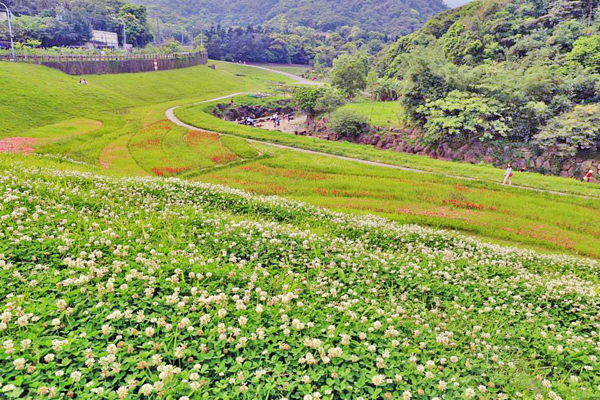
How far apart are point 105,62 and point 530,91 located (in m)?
77.7

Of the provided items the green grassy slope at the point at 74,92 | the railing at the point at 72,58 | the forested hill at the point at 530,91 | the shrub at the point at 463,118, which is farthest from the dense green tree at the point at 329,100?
the railing at the point at 72,58

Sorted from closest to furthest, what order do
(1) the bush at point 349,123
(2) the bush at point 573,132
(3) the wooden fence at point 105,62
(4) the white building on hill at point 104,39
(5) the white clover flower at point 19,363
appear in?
(5) the white clover flower at point 19,363
(2) the bush at point 573,132
(1) the bush at point 349,123
(3) the wooden fence at point 105,62
(4) the white building on hill at point 104,39

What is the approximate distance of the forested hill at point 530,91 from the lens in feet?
139

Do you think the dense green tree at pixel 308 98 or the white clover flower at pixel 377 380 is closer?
the white clover flower at pixel 377 380

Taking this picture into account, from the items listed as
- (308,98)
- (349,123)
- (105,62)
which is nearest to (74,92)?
(105,62)

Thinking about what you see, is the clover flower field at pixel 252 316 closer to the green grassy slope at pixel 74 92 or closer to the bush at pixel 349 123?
the green grassy slope at pixel 74 92

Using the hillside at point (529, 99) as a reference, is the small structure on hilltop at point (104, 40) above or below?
above

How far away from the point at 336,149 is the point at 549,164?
2570 centimetres

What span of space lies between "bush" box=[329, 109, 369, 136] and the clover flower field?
159 feet

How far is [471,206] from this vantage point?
2423 centimetres

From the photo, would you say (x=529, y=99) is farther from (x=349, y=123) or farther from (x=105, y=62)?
(x=105, y=62)

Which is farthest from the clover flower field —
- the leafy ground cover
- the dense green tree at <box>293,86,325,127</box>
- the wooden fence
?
the wooden fence

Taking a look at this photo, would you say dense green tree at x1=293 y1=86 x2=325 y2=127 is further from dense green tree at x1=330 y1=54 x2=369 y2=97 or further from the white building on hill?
the white building on hill

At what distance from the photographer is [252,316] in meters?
5.86
